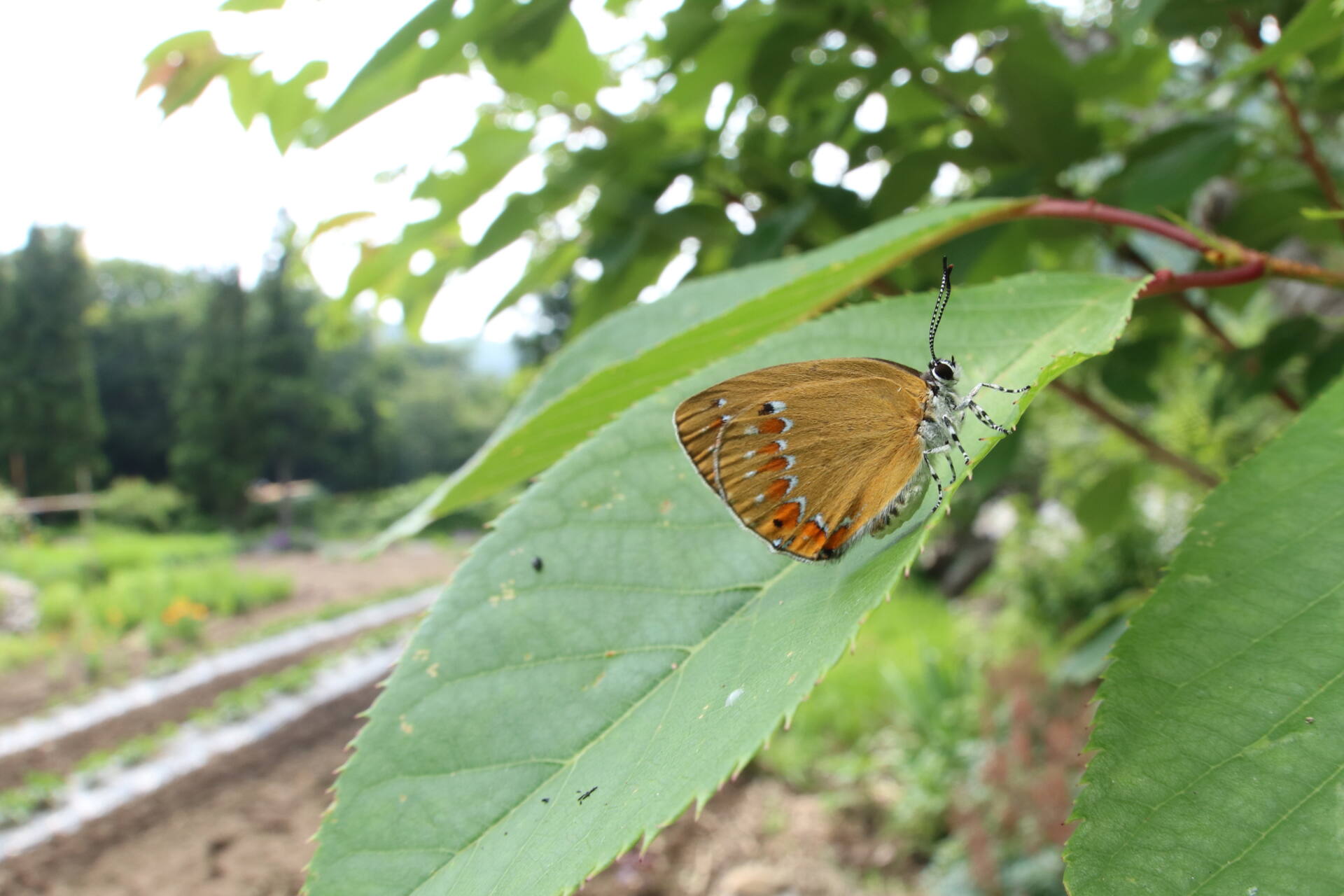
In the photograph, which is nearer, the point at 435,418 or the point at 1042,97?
the point at 1042,97

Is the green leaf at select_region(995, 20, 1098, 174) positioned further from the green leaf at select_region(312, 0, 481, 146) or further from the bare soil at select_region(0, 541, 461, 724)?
the bare soil at select_region(0, 541, 461, 724)

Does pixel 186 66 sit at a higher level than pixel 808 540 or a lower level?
higher

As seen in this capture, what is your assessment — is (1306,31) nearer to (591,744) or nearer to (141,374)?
(591,744)

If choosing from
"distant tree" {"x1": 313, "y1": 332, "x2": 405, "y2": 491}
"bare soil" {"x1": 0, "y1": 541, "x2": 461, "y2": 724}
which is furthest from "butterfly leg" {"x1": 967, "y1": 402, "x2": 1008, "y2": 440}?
"distant tree" {"x1": 313, "y1": 332, "x2": 405, "y2": 491}

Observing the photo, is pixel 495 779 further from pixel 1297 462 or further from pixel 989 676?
pixel 989 676

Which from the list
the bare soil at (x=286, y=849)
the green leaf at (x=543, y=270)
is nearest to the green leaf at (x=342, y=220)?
the green leaf at (x=543, y=270)

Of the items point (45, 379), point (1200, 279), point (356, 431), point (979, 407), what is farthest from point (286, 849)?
point (356, 431)
